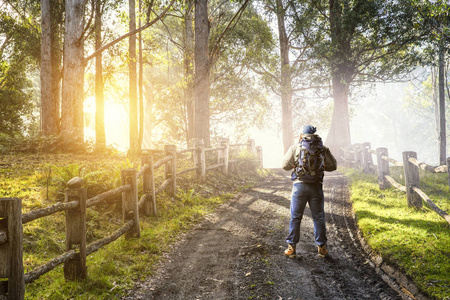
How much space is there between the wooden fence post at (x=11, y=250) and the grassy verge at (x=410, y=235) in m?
4.42

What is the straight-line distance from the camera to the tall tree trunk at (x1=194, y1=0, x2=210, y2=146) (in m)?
14.2

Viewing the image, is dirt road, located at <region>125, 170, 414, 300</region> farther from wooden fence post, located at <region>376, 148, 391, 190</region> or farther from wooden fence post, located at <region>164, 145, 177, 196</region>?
wooden fence post, located at <region>376, 148, 391, 190</region>

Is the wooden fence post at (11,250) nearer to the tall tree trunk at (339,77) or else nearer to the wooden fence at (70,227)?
the wooden fence at (70,227)

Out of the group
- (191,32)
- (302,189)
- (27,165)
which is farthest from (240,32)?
(302,189)

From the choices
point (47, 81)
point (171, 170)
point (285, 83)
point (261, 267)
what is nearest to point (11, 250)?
point (261, 267)

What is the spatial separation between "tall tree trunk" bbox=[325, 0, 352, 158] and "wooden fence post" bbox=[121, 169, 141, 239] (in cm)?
1645

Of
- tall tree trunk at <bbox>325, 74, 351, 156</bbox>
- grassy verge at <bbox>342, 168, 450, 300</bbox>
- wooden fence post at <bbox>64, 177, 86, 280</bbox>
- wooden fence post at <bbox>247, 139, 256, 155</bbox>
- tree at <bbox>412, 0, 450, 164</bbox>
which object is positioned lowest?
grassy verge at <bbox>342, 168, 450, 300</bbox>

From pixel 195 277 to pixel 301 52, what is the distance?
23.3m

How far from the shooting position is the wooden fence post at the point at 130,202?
18.7 feet

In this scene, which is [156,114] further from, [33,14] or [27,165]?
[27,165]

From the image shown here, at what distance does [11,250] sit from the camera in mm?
2883

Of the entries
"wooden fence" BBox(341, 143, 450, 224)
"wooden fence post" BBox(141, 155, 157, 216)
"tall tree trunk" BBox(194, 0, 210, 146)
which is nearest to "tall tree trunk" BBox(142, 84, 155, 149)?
"tall tree trunk" BBox(194, 0, 210, 146)

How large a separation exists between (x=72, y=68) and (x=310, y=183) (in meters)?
11.7

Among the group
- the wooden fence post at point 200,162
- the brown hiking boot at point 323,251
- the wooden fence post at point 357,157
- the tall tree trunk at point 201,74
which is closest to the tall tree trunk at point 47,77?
the tall tree trunk at point 201,74
